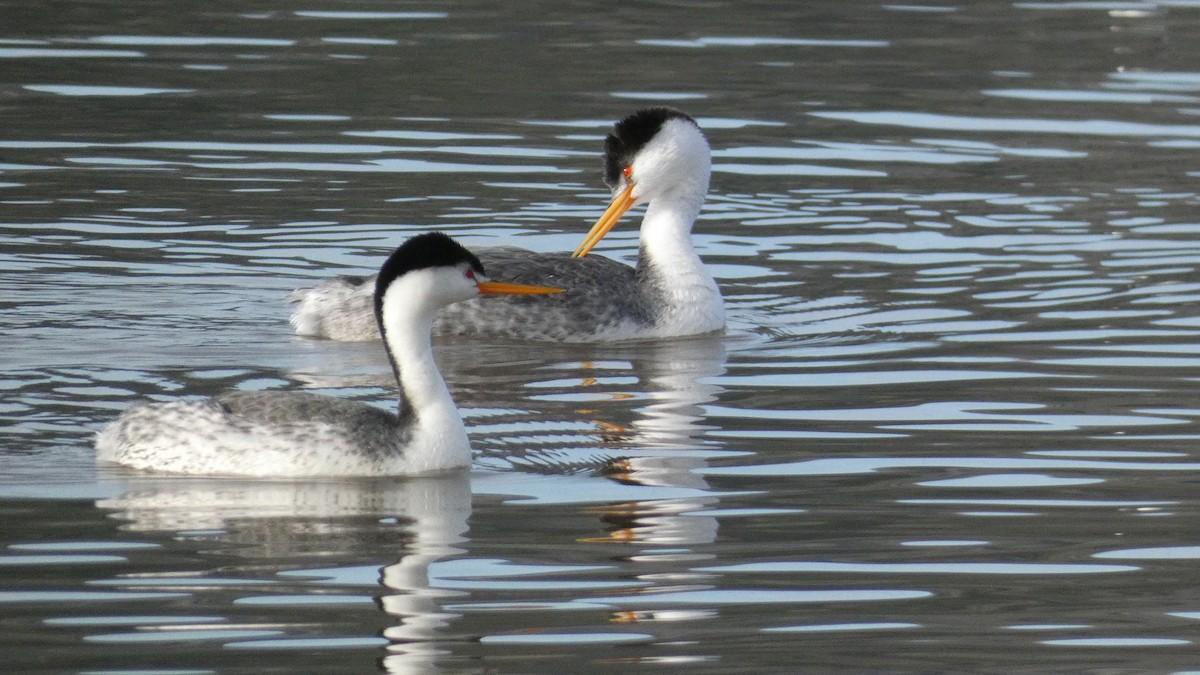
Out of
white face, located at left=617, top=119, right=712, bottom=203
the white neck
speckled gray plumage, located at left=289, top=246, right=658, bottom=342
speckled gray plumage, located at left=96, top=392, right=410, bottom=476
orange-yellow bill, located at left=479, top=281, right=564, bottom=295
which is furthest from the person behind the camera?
white face, located at left=617, top=119, right=712, bottom=203

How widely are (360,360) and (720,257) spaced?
3.95 metres

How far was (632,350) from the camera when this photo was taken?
45.1ft

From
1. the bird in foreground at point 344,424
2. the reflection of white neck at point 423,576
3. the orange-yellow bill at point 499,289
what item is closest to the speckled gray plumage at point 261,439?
the bird in foreground at point 344,424

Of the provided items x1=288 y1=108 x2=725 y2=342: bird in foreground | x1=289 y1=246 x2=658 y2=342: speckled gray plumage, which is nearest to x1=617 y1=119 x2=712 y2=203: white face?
x1=288 y1=108 x2=725 y2=342: bird in foreground

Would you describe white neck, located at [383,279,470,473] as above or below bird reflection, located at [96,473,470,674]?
above

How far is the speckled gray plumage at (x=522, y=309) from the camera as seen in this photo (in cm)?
1345

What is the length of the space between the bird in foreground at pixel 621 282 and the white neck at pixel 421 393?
2.95 metres

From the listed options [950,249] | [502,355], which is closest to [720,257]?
[950,249]

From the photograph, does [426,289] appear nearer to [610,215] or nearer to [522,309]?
[522,309]

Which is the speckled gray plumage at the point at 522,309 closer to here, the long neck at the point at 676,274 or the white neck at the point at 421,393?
the long neck at the point at 676,274

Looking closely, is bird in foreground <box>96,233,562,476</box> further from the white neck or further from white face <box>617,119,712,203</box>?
white face <box>617,119,712,203</box>

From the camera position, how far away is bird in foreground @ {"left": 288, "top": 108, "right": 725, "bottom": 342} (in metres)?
13.5

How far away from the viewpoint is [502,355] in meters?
13.4

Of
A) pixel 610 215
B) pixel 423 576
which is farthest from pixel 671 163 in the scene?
pixel 423 576
